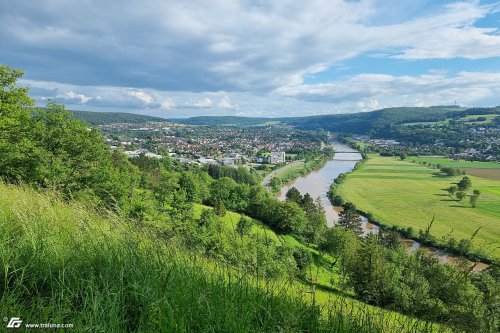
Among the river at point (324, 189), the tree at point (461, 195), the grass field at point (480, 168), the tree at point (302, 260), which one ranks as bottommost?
the river at point (324, 189)

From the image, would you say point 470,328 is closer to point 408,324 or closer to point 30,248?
point 408,324

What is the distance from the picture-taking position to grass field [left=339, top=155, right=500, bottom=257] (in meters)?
53.2

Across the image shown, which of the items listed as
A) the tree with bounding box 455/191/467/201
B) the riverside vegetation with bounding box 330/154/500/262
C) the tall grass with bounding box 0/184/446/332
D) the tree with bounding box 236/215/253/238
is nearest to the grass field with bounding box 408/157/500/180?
the riverside vegetation with bounding box 330/154/500/262

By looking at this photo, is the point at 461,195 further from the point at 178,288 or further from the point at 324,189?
the point at 178,288

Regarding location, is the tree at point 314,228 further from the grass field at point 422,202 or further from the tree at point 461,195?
the tree at point 461,195

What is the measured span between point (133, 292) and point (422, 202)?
80757 mm

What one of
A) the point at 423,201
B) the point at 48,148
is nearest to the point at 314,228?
the point at 48,148

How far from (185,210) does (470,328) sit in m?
26.0

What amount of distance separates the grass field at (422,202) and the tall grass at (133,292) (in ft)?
156

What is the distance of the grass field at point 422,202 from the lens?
53.2 meters

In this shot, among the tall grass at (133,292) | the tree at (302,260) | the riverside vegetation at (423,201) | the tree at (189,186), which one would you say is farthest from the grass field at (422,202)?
the tall grass at (133,292)

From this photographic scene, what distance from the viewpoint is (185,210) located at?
27.6m

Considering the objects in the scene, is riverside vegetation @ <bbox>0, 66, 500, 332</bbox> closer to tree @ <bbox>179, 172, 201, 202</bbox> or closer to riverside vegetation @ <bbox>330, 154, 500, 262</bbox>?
riverside vegetation @ <bbox>330, 154, 500, 262</bbox>

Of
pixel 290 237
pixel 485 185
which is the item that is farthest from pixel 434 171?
pixel 290 237
